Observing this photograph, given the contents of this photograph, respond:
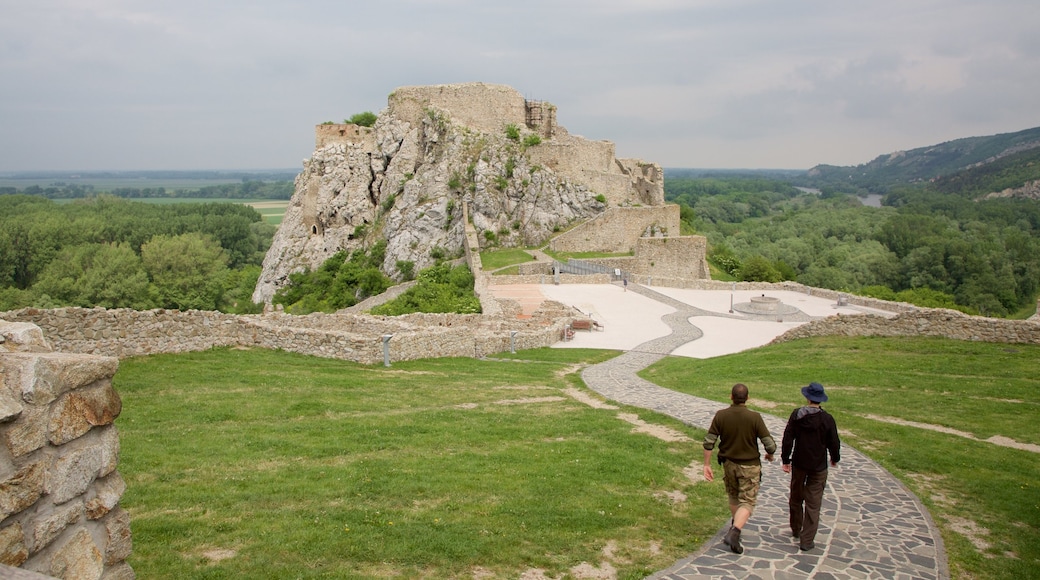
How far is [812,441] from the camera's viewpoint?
283 inches

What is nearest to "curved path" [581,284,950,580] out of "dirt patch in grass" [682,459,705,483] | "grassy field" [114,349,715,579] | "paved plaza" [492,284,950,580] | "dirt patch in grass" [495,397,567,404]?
"paved plaza" [492,284,950,580]

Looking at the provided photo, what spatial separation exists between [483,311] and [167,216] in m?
90.5

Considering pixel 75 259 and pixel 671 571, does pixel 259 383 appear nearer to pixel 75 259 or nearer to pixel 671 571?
pixel 671 571

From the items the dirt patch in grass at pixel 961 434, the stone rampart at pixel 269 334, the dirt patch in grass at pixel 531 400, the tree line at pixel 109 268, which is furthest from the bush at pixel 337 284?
the dirt patch in grass at pixel 961 434

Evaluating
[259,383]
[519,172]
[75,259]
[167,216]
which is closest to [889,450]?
[259,383]

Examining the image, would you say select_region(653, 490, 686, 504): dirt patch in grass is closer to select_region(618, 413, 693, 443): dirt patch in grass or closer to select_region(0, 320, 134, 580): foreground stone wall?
select_region(618, 413, 693, 443): dirt patch in grass

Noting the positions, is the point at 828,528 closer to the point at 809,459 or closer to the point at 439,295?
the point at 809,459

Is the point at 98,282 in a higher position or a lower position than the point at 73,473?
lower

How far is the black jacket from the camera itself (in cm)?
718

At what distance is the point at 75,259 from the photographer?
6406 cm

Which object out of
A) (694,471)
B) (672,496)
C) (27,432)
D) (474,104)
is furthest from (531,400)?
(474,104)

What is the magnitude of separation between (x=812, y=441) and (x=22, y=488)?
265 inches

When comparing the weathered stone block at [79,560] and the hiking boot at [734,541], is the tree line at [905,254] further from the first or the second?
the weathered stone block at [79,560]

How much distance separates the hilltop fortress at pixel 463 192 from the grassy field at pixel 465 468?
96.0ft
